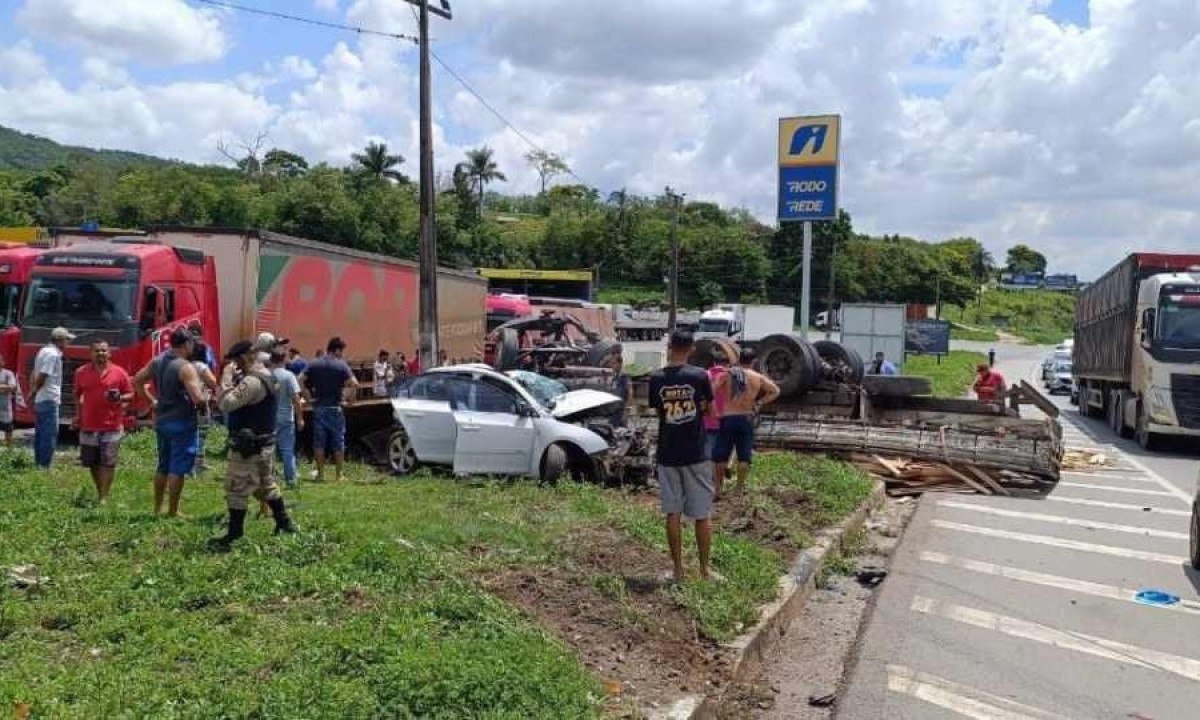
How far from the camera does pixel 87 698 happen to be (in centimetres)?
478

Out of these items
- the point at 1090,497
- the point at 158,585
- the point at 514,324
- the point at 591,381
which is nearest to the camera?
the point at 158,585

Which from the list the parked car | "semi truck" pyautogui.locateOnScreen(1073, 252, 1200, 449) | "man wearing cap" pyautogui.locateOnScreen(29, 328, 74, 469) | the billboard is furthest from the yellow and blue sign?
the billboard

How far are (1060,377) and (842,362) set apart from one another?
95.7 ft

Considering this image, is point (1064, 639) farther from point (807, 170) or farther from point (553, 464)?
point (807, 170)

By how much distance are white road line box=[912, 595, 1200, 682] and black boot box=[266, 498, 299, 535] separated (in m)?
4.89

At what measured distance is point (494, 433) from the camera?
43.0 ft

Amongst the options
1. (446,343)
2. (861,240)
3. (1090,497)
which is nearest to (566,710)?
(1090,497)

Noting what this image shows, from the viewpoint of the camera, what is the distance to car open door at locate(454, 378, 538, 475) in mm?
12953

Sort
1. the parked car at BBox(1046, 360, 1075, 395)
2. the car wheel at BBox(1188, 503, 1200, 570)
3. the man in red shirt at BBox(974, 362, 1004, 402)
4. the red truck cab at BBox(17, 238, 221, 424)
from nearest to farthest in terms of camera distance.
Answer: the car wheel at BBox(1188, 503, 1200, 570) → the red truck cab at BBox(17, 238, 221, 424) → the man in red shirt at BBox(974, 362, 1004, 402) → the parked car at BBox(1046, 360, 1075, 395)

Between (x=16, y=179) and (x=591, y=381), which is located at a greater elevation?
(x=16, y=179)

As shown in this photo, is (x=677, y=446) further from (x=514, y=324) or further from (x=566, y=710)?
(x=514, y=324)

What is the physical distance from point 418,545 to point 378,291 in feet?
49.9

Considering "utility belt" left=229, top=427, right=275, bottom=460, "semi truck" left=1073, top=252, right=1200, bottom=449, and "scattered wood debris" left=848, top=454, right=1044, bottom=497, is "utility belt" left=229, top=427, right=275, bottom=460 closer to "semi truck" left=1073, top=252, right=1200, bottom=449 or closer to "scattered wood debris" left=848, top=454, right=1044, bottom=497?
"scattered wood debris" left=848, top=454, right=1044, bottom=497

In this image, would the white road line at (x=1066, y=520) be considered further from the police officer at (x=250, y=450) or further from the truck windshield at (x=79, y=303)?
the truck windshield at (x=79, y=303)
